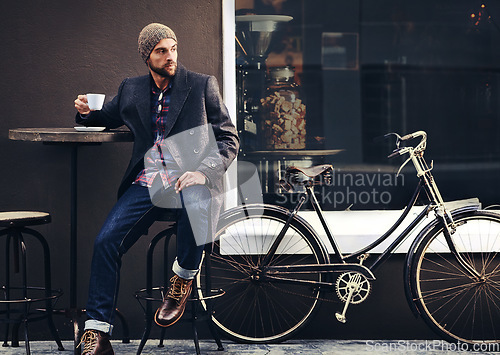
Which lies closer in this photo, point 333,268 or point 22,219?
point 22,219

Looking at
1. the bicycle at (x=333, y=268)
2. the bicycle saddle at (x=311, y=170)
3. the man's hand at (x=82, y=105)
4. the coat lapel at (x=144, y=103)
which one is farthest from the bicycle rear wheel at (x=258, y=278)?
the man's hand at (x=82, y=105)

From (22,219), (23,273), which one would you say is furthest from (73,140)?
(23,273)

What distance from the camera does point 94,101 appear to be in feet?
13.1

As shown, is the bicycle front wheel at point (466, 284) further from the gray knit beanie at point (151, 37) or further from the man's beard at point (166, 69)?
the gray knit beanie at point (151, 37)

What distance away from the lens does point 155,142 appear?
4.00 metres

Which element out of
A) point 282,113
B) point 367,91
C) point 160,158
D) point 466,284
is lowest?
point 466,284

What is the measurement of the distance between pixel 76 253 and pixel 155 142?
2.99 ft

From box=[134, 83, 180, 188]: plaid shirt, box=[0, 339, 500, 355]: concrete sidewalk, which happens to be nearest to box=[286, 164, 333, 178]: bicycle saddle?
box=[134, 83, 180, 188]: plaid shirt

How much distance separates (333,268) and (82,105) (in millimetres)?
1841

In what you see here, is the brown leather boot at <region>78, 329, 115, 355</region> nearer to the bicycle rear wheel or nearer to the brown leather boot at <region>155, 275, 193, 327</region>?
the brown leather boot at <region>155, 275, 193, 327</region>

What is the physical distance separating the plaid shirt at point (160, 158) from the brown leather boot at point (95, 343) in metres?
0.89

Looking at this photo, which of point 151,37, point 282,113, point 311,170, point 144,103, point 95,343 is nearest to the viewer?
point 95,343

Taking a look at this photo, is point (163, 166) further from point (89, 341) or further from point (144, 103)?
point (89, 341)

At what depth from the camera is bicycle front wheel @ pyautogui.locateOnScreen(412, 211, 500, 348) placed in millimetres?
4461
